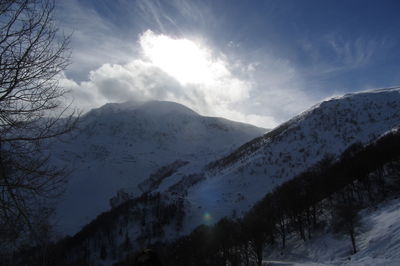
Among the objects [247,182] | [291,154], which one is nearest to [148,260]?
[247,182]

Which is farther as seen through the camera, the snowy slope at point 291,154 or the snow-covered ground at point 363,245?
the snowy slope at point 291,154

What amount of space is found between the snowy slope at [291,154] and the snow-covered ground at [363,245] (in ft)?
188

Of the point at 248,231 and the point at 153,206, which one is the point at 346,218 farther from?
the point at 153,206

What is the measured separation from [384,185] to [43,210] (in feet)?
167

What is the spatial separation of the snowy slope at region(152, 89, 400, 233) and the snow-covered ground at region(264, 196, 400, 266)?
57418mm

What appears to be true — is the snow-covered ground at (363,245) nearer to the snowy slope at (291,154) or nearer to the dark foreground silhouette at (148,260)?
the dark foreground silhouette at (148,260)

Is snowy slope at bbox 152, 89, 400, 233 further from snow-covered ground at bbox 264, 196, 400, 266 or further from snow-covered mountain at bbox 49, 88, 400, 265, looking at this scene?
snow-covered ground at bbox 264, 196, 400, 266

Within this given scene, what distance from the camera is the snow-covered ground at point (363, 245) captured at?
2043 centimetres

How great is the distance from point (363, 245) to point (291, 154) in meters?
115

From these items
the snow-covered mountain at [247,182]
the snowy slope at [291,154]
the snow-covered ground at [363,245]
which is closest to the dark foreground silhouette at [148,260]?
the snow-covered ground at [363,245]

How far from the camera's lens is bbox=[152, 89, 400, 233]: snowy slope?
107688mm

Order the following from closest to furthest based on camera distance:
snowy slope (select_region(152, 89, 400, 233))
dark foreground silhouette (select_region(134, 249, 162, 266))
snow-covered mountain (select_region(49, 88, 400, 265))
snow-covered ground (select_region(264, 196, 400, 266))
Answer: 1. dark foreground silhouette (select_region(134, 249, 162, 266))
2. snow-covered ground (select_region(264, 196, 400, 266))
3. snow-covered mountain (select_region(49, 88, 400, 265))
4. snowy slope (select_region(152, 89, 400, 233))

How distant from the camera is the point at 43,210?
5.15 metres

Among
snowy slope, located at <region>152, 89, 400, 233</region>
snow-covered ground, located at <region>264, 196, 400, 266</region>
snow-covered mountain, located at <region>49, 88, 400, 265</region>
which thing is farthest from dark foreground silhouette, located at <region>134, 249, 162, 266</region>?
snowy slope, located at <region>152, 89, 400, 233</region>
